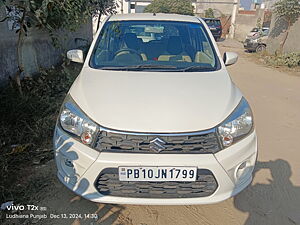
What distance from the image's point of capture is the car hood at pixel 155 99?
67.6 inches

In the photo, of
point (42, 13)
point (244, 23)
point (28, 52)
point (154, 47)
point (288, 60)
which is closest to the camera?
point (154, 47)

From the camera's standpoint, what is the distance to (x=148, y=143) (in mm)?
1681

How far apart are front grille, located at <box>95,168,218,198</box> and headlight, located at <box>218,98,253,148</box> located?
30 centimetres

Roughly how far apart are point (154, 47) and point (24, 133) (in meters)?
2.00

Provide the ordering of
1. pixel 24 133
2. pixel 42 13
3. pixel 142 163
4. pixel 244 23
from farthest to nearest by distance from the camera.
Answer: pixel 244 23 → pixel 42 13 → pixel 24 133 → pixel 142 163

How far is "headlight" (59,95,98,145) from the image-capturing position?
174 cm

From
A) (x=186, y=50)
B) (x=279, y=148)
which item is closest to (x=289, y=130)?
(x=279, y=148)

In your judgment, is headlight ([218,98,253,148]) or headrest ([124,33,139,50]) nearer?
headlight ([218,98,253,148])

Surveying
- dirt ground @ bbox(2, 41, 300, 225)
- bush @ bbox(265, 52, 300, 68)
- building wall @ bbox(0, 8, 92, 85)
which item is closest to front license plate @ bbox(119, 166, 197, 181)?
dirt ground @ bbox(2, 41, 300, 225)

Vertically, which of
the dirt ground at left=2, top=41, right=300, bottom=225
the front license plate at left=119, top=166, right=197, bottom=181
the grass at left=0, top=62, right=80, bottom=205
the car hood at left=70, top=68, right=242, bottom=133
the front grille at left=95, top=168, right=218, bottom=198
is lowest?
the dirt ground at left=2, top=41, right=300, bottom=225

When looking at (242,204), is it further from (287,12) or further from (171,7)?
(171,7)

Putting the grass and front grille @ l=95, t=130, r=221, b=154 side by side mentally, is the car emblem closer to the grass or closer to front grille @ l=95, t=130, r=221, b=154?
front grille @ l=95, t=130, r=221, b=154

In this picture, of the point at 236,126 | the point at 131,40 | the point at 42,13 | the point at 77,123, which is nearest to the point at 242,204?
the point at 236,126

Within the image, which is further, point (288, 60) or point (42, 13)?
point (288, 60)
